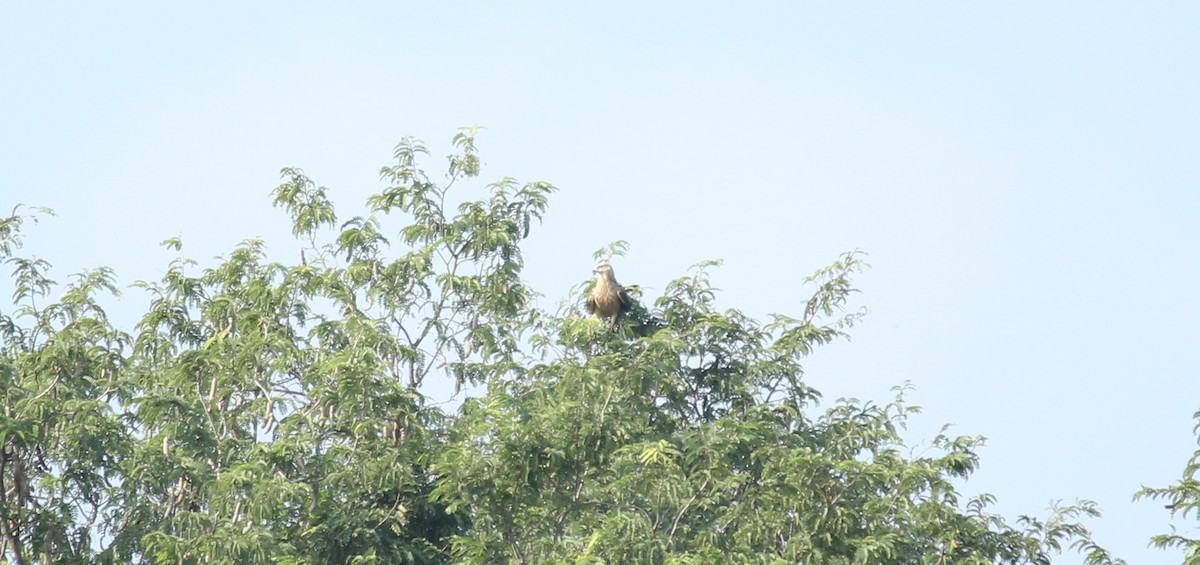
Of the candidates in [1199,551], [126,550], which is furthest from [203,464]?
[1199,551]

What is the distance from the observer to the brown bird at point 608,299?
1620 cm

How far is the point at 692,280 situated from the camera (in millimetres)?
16266

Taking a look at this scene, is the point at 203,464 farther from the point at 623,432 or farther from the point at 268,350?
the point at 623,432

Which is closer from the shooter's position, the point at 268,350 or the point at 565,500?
the point at 565,500

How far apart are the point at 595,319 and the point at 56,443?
394cm

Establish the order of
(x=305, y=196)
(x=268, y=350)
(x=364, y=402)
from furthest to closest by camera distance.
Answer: (x=305, y=196) → (x=268, y=350) → (x=364, y=402)

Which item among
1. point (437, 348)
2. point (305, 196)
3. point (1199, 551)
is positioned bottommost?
point (1199, 551)

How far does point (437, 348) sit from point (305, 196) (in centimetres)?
179

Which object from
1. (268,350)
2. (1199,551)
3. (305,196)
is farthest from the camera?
(305,196)

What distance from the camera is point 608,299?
16.2 meters

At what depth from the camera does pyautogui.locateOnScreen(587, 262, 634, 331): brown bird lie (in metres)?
16.2

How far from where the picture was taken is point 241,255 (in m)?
16.5

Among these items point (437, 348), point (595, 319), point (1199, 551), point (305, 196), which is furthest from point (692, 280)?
point (1199, 551)

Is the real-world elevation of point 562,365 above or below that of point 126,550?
above
